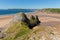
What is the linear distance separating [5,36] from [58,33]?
3.65 m

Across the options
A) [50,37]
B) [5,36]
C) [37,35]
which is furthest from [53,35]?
[5,36]

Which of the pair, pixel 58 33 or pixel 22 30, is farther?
pixel 22 30

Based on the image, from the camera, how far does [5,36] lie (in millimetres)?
10688

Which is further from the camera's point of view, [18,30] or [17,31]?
[18,30]

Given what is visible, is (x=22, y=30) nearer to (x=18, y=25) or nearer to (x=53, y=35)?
(x=18, y=25)

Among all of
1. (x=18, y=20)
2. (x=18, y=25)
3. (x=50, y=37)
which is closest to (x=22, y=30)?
(x=18, y=25)

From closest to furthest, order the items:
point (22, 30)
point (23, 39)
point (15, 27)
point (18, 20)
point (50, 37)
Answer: point (50, 37)
point (23, 39)
point (22, 30)
point (15, 27)
point (18, 20)

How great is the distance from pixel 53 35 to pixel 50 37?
0.60 feet

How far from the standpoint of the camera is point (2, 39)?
999 cm

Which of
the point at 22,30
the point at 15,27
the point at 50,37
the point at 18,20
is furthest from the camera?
the point at 18,20

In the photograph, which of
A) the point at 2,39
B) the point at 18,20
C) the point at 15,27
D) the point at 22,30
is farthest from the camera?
the point at 18,20

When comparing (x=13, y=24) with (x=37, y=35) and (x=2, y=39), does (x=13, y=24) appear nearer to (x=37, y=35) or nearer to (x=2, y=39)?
(x=2, y=39)

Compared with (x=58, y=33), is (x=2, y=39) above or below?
below

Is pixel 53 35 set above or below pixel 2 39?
above
